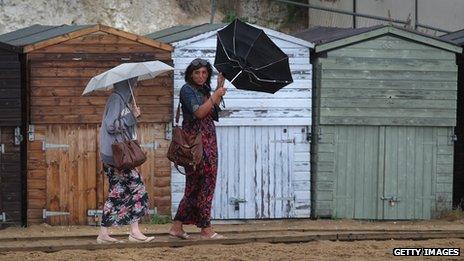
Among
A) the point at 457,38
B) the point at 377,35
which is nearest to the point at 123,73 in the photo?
the point at 377,35

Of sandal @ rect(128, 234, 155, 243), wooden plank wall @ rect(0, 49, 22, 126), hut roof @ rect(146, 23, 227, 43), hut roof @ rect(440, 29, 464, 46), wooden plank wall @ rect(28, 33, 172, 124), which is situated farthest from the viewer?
hut roof @ rect(440, 29, 464, 46)

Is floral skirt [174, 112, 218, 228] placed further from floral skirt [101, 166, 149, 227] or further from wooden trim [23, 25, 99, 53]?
wooden trim [23, 25, 99, 53]

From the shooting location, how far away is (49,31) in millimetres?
12969

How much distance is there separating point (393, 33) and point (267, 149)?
206 cm

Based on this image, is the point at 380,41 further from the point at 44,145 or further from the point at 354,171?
the point at 44,145

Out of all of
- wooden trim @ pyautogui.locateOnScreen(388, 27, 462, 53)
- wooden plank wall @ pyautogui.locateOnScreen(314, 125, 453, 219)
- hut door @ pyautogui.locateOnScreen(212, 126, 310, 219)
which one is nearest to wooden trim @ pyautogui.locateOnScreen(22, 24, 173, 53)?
hut door @ pyautogui.locateOnScreen(212, 126, 310, 219)

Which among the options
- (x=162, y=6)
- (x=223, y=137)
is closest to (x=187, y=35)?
(x=223, y=137)

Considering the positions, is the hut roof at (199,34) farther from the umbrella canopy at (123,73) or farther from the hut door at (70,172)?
the umbrella canopy at (123,73)

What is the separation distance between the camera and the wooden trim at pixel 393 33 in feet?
39.9

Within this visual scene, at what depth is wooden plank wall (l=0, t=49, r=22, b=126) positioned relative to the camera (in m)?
11.5

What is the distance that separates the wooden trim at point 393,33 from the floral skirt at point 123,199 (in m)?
3.53

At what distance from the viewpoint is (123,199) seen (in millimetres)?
9570

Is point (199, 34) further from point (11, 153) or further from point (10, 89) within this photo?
point (11, 153)

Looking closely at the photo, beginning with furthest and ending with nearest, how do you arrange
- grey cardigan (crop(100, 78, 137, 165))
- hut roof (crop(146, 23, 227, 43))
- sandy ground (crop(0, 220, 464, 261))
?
hut roof (crop(146, 23, 227, 43)) < grey cardigan (crop(100, 78, 137, 165)) < sandy ground (crop(0, 220, 464, 261))
